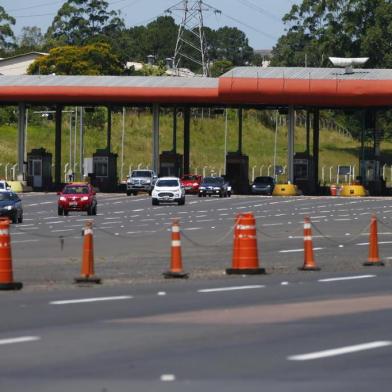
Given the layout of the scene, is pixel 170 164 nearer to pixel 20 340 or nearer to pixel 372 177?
pixel 372 177

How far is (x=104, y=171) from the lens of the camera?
9900 centimetres

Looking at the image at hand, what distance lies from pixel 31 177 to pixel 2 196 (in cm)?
4842

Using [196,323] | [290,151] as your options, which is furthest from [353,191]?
[196,323]

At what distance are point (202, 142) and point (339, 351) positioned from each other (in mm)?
126283

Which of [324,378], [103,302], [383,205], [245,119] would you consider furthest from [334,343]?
[245,119]

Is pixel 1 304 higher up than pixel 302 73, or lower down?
lower down

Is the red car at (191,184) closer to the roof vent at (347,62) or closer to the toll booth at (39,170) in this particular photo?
the toll booth at (39,170)

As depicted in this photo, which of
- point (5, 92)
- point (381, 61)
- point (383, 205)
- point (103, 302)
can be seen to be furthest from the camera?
point (381, 61)

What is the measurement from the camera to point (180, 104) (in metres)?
101

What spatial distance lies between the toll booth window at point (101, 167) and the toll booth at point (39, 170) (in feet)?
10.7

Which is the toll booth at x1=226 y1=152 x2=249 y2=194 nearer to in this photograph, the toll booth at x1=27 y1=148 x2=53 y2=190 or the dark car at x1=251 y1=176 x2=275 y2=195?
the dark car at x1=251 y1=176 x2=275 y2=195

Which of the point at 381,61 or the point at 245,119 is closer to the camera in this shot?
the point at 381,61

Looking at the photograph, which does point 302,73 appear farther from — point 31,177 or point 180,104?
point 31,177

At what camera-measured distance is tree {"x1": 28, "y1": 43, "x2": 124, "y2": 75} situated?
144 m
